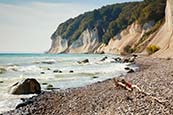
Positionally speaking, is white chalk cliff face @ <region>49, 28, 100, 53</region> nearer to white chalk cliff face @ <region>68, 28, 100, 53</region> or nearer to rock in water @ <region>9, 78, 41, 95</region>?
white chalk cliff face @ <region>68, 28, 100, 53</region>

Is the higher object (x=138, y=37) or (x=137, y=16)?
(x=137, y=16)

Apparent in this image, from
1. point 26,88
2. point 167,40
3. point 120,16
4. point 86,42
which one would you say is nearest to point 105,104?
point 26,88

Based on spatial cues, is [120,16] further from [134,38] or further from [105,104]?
[105,104]

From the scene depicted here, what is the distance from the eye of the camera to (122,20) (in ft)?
436

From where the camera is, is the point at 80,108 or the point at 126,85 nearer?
the point at 80,108

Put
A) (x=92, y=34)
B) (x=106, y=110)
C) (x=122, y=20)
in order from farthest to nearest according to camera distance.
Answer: (x=92, y=34), (x=122, y=20), (x=106, y=110)

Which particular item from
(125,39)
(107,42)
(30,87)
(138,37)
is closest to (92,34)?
(107,42)

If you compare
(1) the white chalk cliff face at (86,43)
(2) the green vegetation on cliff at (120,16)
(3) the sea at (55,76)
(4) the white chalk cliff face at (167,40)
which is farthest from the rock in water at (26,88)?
(1) the white chalk cliff face at (86,43)

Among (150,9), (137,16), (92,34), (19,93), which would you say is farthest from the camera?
(92,34)

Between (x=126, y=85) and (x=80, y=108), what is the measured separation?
4.76 metres

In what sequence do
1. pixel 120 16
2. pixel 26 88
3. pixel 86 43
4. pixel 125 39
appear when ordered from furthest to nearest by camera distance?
pixel 86 43 < pixel 120 16 < pixel 125 39 < pixel 26 88

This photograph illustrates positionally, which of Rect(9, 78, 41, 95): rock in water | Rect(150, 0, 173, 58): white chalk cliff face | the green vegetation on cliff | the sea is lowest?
the sea

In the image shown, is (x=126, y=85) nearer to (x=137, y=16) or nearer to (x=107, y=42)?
(x=137, y=16)

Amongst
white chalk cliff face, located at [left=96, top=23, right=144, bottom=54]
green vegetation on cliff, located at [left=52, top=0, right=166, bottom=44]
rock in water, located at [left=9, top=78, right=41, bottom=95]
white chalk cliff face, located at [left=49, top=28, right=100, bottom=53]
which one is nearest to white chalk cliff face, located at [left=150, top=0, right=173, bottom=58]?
green vegetation on cliff, located at [left=52, top=0, right=166, bottom=44]
